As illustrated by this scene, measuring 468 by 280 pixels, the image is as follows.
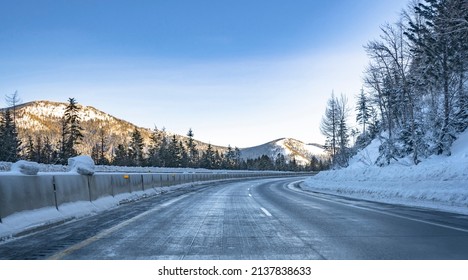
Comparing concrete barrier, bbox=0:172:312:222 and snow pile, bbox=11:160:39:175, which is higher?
snow pile, bbox=11:160:39:175

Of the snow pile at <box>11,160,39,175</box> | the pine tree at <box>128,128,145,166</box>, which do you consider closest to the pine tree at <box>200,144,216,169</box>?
the pine tree at <box>128,128,145,166</box>

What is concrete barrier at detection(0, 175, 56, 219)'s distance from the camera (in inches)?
318

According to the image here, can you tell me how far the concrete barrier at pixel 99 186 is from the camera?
13336 mm

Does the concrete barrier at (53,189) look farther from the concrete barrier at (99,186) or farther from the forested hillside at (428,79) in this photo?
the forested hillside at (428,79)

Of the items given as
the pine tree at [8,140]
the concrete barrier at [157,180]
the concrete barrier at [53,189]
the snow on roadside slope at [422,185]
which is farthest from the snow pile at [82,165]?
the pine tree at [8,140]

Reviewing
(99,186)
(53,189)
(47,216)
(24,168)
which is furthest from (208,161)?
(24,168)

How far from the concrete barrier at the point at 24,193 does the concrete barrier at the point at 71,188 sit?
1.27 ft

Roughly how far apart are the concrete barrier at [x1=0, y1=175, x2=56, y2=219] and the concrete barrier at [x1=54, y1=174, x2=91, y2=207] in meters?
0.39

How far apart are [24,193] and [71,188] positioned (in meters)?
2.68

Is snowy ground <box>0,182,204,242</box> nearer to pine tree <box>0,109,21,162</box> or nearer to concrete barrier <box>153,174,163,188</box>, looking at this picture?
concrete barrier <box>153,174,163,188</box>

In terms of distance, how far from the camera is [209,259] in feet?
18.4

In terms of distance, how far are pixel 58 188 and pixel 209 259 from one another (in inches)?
258
